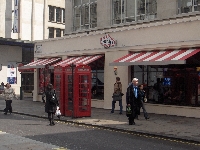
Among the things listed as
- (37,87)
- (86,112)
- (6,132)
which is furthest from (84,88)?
(37,87)

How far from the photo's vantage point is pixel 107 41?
20844 mm

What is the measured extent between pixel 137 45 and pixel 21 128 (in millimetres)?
8890

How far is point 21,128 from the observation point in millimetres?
12984

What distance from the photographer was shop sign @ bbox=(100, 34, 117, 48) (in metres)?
20.5

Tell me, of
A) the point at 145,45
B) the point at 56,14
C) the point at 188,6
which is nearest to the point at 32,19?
the point at 56,14

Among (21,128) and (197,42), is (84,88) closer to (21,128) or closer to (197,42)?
(21,128)

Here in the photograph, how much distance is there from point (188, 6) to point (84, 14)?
975 cm

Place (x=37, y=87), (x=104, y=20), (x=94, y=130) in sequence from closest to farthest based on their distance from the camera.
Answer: (x=94, y=130)
(x=104, y=20)
(x=37, y=87)

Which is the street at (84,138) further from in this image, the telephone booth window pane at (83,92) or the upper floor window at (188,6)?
the upper floor window at (188,6)

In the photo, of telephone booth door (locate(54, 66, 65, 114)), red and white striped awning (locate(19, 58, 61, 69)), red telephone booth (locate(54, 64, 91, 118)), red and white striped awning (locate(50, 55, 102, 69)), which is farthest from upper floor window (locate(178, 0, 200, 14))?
red and white striped awning (locate(19, 58, 61, 69))

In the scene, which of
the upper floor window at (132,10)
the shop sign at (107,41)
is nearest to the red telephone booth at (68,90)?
the shop sign at (107,41)

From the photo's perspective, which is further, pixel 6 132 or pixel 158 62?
pixel 158 62

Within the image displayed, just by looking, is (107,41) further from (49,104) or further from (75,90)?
(49,104)

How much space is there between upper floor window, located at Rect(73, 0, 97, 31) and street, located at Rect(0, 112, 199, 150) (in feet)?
41.9
